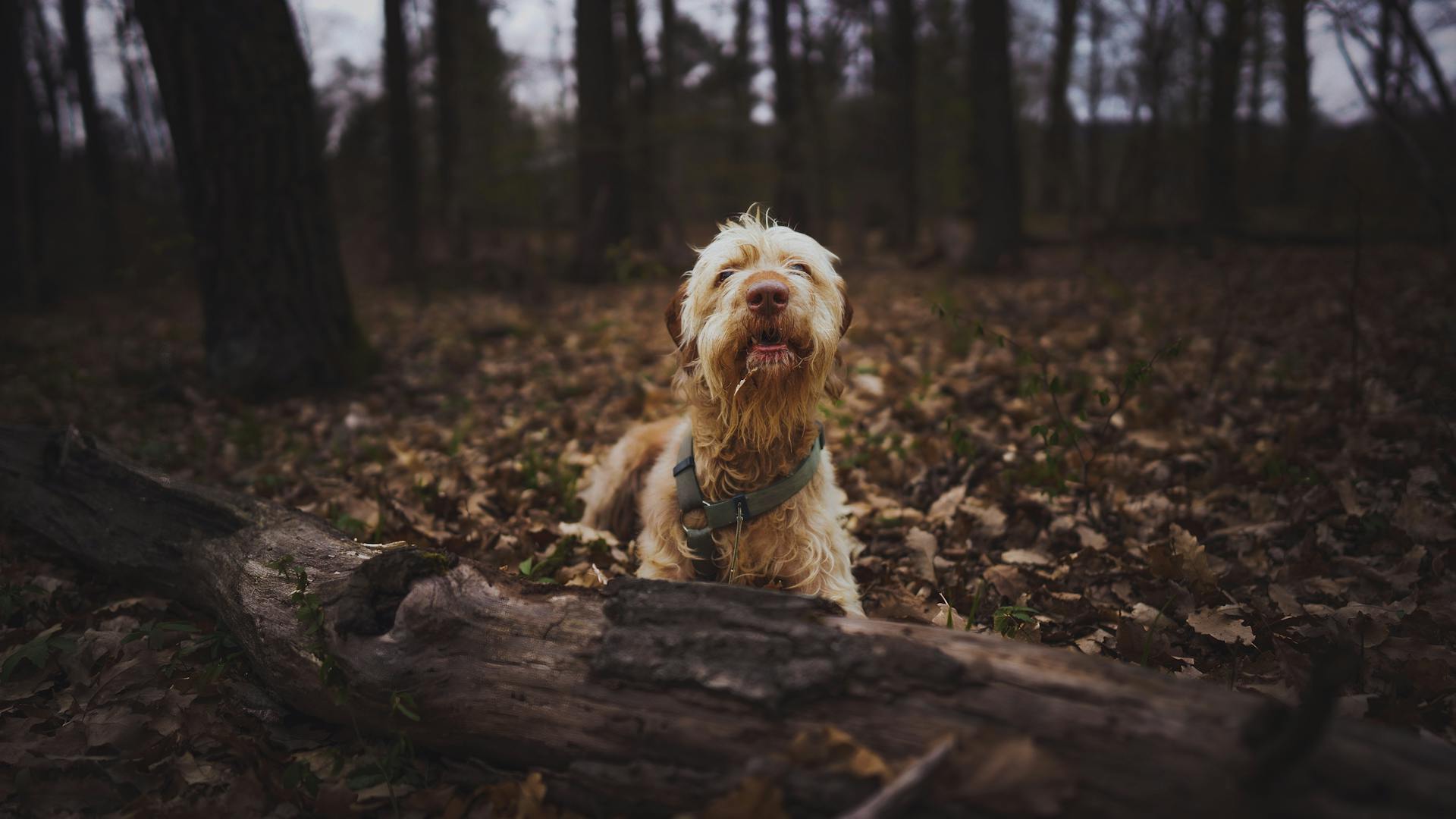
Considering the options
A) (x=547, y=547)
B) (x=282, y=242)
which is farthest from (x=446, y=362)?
(x=547, y=547)

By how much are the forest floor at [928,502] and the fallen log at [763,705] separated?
22 cm

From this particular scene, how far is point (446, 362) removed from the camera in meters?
8.12

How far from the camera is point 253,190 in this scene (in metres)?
5.93

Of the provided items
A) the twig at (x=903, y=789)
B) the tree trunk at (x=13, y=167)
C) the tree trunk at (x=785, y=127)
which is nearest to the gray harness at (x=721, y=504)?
the twig at (x=903, y=789)

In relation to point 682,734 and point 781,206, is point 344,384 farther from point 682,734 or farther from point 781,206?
point 781,206

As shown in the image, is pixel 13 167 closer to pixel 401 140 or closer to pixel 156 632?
pixel 401 140

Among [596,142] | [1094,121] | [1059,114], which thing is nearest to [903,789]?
[596,142]

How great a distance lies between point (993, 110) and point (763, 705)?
13.1m

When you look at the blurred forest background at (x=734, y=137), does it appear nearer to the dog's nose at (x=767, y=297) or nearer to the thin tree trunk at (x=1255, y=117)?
the thin tree trunk at (x=1255, y=117)

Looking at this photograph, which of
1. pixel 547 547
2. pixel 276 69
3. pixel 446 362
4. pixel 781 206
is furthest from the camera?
pixel 781 206

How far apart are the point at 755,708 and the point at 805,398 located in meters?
1.48

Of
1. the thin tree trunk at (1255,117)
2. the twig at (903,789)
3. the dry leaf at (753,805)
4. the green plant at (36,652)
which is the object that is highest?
the thin tree trunk at (1255,117)

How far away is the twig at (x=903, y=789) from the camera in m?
1.39

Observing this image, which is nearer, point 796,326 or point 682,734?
point 682,734
